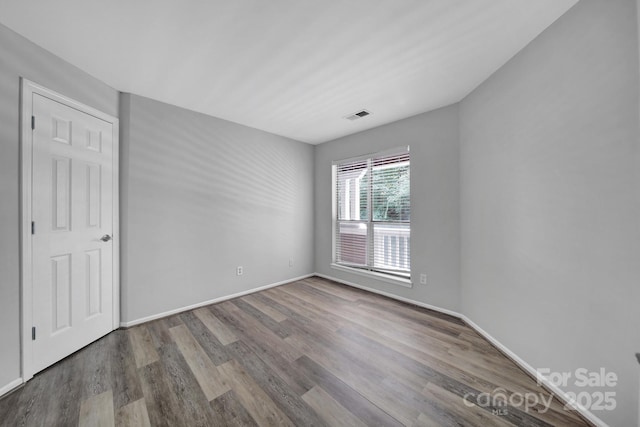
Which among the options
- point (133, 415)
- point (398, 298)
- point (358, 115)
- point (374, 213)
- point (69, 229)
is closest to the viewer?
point (133, 415)

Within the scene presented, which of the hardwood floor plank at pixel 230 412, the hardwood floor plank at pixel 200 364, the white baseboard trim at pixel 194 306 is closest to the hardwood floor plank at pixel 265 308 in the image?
the white baseboard trim at pixel 194 306

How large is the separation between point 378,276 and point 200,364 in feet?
8.09

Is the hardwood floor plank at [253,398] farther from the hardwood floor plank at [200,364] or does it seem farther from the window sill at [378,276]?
the window sill at [378,276]

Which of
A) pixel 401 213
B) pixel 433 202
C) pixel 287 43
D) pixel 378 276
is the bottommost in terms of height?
pixel 378 276

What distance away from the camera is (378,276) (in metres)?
3.40

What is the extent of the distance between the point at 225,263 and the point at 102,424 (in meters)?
1.94

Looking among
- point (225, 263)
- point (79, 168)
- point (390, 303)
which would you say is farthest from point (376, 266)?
point (79, 168)

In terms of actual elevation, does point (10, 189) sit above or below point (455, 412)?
above

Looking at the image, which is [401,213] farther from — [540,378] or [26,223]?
[26,223]

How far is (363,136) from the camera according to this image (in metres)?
3.60

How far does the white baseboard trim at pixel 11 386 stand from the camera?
150cm

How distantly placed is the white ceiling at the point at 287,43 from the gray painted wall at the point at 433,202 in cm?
41

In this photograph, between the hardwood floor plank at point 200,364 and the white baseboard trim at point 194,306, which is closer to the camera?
the hardwood floor plank at point 200,364

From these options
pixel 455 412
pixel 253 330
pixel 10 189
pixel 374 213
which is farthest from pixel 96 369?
pixel 374 213
